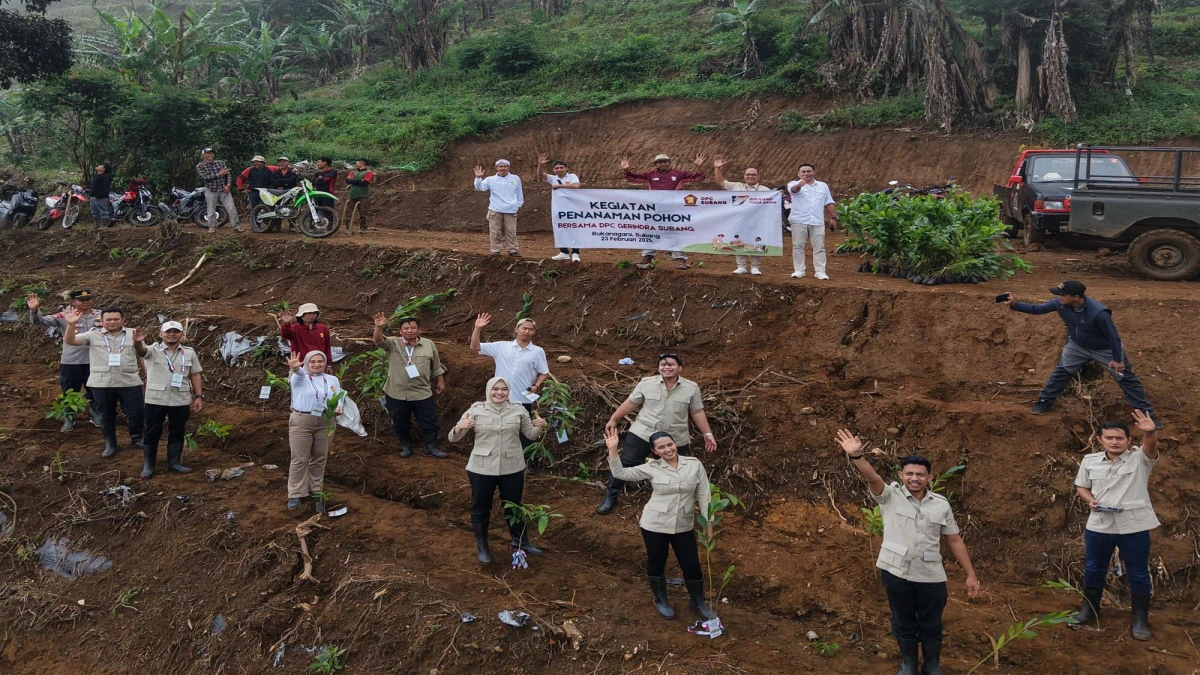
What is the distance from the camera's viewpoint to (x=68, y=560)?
8.05 meters

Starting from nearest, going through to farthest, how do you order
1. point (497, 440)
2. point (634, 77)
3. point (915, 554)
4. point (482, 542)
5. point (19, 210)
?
point (915, 554), point (497, 440), point (482, 542), point (19, 210), point (634, 77)

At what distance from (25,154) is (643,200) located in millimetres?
25975

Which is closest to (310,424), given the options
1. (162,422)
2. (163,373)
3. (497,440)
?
(163,373)

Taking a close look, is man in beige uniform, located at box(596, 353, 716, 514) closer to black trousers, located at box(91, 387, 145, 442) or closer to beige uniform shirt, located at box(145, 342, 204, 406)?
beige uniform shirt, located at box(145, 342, 204, 406)

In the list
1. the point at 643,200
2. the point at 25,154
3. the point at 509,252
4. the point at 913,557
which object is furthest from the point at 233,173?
the point at 913,557

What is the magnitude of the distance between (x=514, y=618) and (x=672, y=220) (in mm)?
5741

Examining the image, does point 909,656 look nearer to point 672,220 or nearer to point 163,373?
point 672,220

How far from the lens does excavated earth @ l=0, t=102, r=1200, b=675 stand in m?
6.30

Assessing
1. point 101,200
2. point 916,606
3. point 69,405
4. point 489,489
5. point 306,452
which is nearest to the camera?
point 916,606

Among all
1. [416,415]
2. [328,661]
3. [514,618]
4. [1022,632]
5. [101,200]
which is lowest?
[328,661]

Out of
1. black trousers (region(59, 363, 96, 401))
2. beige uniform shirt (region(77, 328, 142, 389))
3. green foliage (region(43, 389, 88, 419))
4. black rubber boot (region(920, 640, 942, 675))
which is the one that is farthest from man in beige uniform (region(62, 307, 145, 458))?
black rubber boot (region(920, 640, 942, 675))

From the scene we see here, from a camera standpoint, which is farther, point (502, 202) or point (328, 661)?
→ point (502, 202)

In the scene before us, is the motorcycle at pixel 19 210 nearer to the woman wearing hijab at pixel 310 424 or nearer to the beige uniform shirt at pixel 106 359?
the beige uniform shirt at pixel 106 359

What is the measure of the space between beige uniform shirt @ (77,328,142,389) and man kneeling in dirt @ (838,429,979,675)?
684 cm
